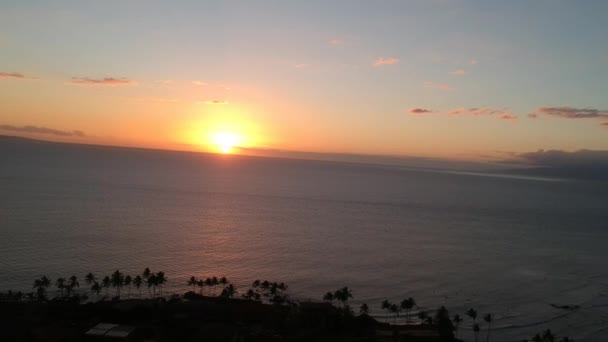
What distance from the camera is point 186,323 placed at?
36.9 m

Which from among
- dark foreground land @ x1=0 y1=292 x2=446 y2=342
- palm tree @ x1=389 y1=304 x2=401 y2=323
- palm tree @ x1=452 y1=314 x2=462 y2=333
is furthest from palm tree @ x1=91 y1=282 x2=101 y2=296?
palm tree @ x1=452 y1=314 x2=462 y2=333

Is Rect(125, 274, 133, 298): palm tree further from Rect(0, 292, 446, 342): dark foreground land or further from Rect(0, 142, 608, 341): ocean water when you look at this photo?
Rect(0, 142, 608, 341): ocean water

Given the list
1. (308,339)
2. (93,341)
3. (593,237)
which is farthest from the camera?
(593,237)

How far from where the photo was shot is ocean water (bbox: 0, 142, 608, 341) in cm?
5191

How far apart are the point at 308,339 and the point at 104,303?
18.7 metres

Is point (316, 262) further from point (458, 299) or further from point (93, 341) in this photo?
point (93, 341)

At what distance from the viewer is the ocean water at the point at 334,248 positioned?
51.9 m

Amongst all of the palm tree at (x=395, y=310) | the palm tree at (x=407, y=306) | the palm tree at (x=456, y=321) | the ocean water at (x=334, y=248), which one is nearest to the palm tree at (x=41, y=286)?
the ocean water at (x=334, y=248)

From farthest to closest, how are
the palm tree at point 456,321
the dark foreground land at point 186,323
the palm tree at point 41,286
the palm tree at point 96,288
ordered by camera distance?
the palm tree at point 96,288 → the palm tree at point 456,321 → the palm tree at point 41,286 → the dark foreground land at point 186,323

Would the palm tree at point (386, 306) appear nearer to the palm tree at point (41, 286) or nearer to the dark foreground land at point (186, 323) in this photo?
the dark foreground land at point (186, 323)

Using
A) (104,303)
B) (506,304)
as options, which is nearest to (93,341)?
(104,303)

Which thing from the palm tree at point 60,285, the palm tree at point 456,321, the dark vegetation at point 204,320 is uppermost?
the palm tree at point 60,285

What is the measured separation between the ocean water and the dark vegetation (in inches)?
240

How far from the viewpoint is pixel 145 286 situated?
51.3 m
